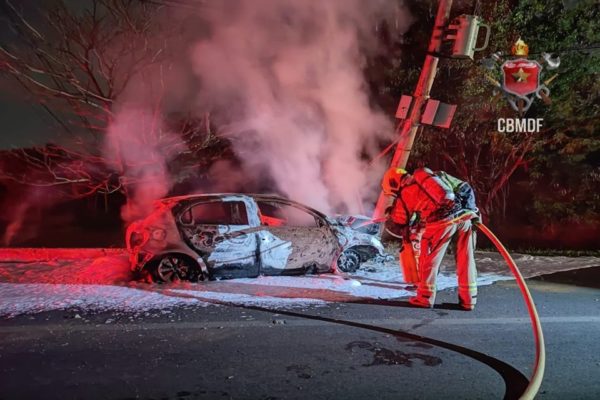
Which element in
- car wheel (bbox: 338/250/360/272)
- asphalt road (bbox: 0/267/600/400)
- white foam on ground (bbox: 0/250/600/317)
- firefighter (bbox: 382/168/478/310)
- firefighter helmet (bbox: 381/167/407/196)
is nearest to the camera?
asphalt road (bbox: 0/267/600/400)

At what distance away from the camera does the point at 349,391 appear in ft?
12.2

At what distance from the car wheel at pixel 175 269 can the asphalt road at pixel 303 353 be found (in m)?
1.47

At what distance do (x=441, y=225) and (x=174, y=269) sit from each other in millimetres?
3843

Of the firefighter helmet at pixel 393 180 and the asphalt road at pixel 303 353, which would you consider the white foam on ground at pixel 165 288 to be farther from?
the firefighter helmet at pixel 393 180

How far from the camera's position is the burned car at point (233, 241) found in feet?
24.2

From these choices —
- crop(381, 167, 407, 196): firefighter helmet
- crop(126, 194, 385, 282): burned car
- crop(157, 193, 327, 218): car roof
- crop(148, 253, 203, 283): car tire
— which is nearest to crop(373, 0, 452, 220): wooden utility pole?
crop(126, 194, 385, 282): burned car

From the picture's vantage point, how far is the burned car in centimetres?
737

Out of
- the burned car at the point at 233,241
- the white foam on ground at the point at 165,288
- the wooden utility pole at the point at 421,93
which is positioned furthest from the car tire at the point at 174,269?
the wooden utility pole at the point at 421,93

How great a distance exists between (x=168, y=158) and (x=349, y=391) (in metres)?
9.86

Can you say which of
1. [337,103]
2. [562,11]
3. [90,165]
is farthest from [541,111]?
[90,165]

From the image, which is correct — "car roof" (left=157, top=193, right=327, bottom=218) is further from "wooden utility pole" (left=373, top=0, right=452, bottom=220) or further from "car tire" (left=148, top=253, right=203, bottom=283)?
"wooden utility pole" (left=373, top=0, right=452, bottom=220)

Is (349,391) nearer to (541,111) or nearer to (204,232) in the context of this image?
(204,232)

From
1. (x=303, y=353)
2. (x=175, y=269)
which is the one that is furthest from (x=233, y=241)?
(x=303, y=353)

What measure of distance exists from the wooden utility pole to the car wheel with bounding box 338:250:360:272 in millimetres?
754
